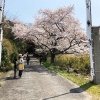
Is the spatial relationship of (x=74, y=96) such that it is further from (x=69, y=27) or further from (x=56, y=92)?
(x=69, y=27)

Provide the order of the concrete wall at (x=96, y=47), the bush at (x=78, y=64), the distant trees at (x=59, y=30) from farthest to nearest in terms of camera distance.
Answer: the distant trees at (x=59, y=30)
the bush at (x=78, y=64)
the concrete wall at (x=96, y=47)

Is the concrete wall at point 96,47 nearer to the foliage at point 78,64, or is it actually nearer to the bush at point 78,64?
the foliage at point 78,64

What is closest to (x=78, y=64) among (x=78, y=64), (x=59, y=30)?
(x=78, y=64)

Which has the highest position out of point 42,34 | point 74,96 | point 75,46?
point 42,34

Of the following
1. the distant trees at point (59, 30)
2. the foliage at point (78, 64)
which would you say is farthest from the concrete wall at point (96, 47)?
the distant trees at point (59, 30)

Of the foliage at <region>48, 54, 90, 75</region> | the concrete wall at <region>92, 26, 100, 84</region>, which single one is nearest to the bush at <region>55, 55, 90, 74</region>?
the foliage at <region>48, 54, 90, 75</region>

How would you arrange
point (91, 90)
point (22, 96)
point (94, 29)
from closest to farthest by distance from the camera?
point (22, 96) < point (91, 90) < point (94, 29)

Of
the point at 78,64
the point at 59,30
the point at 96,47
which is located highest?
the point at 59,30

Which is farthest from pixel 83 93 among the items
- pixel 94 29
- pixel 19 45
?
pixel 19 45

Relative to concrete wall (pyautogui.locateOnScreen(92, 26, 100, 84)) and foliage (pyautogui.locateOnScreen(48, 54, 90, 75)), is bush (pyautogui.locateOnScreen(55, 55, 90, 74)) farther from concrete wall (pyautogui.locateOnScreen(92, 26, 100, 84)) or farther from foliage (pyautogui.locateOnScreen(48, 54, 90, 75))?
concrete wall (pyautogui.locateOnScreen(92, 26, 100, 84))

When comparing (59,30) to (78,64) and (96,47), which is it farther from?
(96,47)

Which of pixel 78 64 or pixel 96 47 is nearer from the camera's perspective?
pixel 96 47

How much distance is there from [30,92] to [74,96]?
6.88 ft

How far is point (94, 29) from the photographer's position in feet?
40.3
